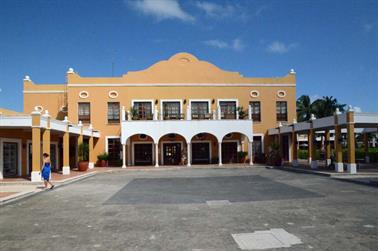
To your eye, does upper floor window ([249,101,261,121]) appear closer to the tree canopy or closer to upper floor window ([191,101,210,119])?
upper floor window ([191,101,210,119])

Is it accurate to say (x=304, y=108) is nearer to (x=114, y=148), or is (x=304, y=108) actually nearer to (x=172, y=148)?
(x=172, y=148)

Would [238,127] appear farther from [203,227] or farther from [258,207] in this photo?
[203,227]

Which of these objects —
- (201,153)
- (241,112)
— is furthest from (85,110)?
(241,112)

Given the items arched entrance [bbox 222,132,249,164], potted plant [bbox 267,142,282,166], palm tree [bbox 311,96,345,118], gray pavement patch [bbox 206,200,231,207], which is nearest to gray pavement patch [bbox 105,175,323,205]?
gray pavement patch [bbox 206,200,231,207]

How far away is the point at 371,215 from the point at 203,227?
399cm

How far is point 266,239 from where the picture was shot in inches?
248

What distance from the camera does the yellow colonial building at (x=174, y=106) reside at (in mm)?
30656

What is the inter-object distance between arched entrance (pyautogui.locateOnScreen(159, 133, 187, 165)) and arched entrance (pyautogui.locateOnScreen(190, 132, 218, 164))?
980 mm

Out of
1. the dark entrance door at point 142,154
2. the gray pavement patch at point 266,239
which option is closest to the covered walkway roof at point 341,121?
the dark entrance door at point 142,154

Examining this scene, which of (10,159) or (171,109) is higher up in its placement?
(171,109)

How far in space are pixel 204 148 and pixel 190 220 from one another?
76.3 ft

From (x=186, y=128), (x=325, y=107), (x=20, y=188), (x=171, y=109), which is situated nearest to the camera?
(x=20, y=188)

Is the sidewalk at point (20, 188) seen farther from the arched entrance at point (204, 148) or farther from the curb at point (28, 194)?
the arched entrance at point (204, 148)

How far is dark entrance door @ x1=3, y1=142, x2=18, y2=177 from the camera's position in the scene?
2058 centimetres
